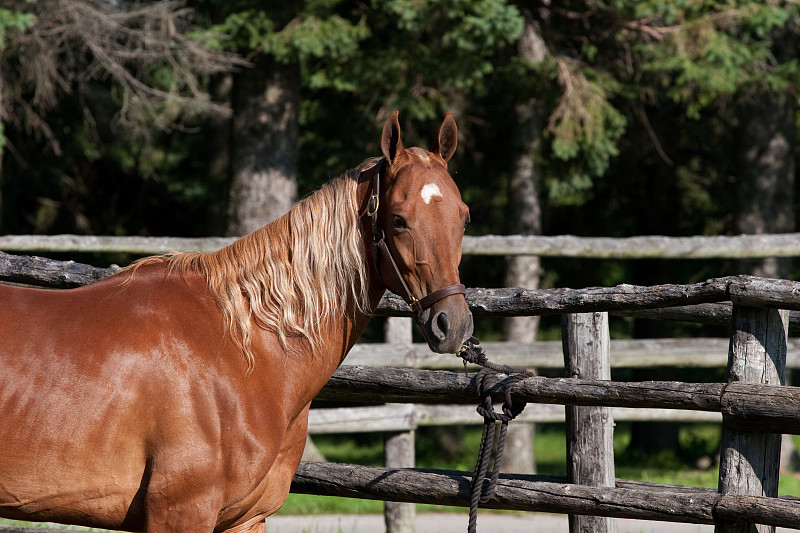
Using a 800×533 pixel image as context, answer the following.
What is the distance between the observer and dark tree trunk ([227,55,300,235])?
8211 mm

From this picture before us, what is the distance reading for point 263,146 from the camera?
27.3ft

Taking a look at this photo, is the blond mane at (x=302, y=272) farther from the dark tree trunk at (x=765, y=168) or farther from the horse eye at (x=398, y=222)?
the dark tree trunk at (x=765, y=168)

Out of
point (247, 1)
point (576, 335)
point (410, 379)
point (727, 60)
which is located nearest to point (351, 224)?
point (410, 379)

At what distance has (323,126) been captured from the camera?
34.0 ft

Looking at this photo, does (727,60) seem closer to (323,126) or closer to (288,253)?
(323,126)

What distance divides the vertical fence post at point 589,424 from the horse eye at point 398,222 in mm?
1207

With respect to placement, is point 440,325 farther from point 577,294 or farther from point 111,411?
point 111,411

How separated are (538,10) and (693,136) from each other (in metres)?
3.33

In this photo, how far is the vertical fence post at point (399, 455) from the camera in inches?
212

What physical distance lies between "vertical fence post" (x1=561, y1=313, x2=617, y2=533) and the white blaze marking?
1.19 m

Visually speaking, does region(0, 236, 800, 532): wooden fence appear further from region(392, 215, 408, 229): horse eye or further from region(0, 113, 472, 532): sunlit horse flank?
region(392, 215, 408, 229): horse eye

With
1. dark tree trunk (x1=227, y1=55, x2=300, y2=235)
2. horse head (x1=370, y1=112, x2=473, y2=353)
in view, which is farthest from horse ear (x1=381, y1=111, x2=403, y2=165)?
dark tree trunk (x1=227, y1=55, x2=300, y2=235)

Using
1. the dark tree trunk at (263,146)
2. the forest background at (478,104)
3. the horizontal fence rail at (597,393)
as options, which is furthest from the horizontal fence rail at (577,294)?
the dark tree trunk at (263,146)

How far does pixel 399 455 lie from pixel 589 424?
7.63 ft
